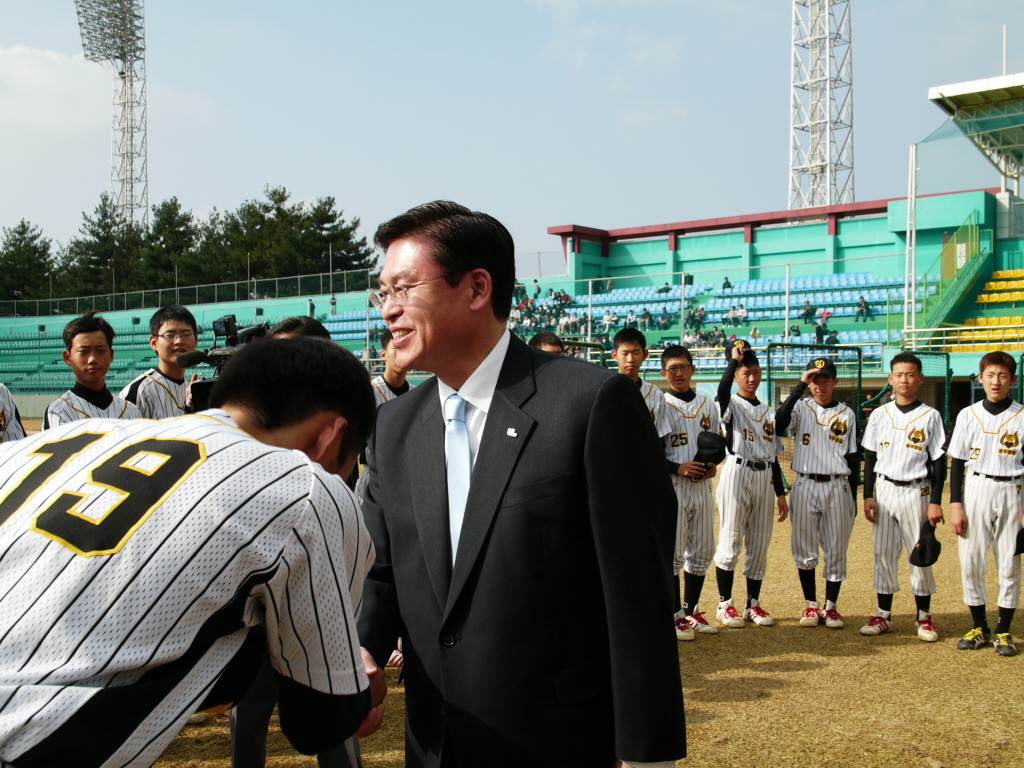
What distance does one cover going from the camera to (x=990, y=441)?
608 cm

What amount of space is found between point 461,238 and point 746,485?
213 inches

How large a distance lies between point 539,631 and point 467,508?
1.07 ft

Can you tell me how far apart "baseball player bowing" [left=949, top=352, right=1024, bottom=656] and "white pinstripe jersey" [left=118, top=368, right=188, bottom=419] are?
585 cm

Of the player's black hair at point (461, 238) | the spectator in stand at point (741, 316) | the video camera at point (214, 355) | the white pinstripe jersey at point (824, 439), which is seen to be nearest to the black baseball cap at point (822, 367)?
the white pinstripe jersey at point (824, 439)

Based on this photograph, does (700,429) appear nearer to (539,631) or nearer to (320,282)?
(539,631)

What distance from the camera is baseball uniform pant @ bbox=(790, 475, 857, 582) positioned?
665 centimetres

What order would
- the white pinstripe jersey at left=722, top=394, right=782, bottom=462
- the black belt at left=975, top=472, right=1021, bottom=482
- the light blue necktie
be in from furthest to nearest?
the white pinstripe jersey at left=722, top=394, right=782, bottom=462 < the black belt at left=975, top=472, right=1021, bottom=482 < the light blue necktie

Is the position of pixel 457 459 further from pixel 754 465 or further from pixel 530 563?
pixel 754 465

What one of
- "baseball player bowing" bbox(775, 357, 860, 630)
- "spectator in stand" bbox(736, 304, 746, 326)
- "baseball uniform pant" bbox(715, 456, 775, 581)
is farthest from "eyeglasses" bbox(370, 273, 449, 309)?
"spectator in stand" bbox(736, 304, 746, 326)

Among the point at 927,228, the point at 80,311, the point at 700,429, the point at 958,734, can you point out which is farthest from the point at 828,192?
the point at 958,734

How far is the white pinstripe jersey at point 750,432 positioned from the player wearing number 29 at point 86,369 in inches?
193

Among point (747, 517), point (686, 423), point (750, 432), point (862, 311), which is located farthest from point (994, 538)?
point (862, 311)

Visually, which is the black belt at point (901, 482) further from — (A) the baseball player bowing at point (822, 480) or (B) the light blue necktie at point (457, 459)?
(B) the light blue necktie at point (457, 459)

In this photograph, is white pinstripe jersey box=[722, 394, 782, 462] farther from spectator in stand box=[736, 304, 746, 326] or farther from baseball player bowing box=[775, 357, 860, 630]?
spectator in stand box=[736, 304, 746, 326]
